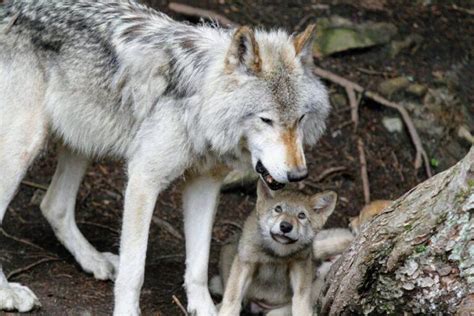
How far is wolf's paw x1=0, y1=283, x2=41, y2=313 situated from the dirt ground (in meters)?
0.15

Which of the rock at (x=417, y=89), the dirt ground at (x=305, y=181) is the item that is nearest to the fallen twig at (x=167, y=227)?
the dirt ground at (x=305, y=181)

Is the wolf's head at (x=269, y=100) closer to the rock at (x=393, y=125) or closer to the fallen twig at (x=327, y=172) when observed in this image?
the fallen twig at (x=327, y=172)

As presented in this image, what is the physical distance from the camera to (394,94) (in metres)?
9.99

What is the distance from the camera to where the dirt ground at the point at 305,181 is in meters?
7.18

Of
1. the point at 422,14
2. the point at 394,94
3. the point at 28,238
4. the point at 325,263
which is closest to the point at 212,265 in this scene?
the point at 325,263

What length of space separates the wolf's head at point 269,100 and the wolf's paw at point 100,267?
6.00ft

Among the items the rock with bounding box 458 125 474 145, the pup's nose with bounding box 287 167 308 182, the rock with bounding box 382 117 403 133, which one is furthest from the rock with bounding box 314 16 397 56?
the pup's nose with bounding box 287 167 308 182

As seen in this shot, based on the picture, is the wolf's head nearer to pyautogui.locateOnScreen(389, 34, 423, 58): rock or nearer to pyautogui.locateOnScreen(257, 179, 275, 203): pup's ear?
pyautogui.locateOnScreen(257, 179, 275, 203): pup's ear

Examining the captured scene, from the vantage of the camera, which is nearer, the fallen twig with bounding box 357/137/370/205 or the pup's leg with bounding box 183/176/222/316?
the pup's leg with bounding box 183/176/222/316

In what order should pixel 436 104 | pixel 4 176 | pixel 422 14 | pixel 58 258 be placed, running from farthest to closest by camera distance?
pixel 422 14 → pixel 436 104 → pixel 58 258 → pixel 4 176

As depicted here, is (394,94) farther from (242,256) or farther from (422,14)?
(242,256)

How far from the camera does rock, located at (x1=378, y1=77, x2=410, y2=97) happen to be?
1000 centimetres

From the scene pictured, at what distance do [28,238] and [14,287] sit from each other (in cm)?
139

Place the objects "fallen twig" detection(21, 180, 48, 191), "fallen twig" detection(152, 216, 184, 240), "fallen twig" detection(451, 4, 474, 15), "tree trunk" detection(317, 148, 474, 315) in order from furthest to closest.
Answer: "fallen twig" detection(451, 4, 474, 15) < "fallen twig" detection(21, 180, 48, 191) < "fallen twig" detection(152, 216, 184, 240) < "tree trunk" detection(317, 148, 474, 315)
